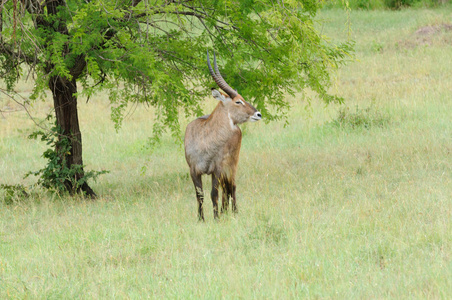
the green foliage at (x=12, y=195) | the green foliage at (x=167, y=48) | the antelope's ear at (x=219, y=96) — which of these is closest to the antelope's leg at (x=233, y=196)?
the antelope's ear at (x=219, y=96)

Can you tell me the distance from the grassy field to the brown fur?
388 mm

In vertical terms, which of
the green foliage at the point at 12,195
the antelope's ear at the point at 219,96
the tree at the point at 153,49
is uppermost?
the tree at the point at 153,49

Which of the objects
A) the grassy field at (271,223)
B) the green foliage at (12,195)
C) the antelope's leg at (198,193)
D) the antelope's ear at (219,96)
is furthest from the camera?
the green foliage at (12,195)

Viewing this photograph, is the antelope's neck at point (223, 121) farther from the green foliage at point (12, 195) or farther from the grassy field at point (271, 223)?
the green foliage at point (12, 195)

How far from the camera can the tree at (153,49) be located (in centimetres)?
844

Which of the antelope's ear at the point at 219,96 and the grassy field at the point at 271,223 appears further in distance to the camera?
the antelope's ear at the point at 219,96

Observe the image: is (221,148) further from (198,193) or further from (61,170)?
(61,170)

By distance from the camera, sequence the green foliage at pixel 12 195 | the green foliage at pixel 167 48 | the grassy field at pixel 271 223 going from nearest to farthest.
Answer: the grassy field at pixel 271 223, the green foliage at pixel 167 48, the green foliage at pixel 12 195

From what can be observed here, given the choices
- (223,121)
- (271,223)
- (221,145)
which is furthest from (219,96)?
(271,223)

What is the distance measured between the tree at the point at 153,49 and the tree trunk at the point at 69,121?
0.02 metres

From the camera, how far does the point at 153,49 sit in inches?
362

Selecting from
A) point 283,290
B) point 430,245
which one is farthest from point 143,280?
point 430,245

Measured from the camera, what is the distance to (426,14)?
98.1ft

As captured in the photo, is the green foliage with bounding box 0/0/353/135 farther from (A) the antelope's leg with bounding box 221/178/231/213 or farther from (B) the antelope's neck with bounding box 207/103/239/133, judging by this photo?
(A) the antelope's leg with bounding box 221/178/231/213
